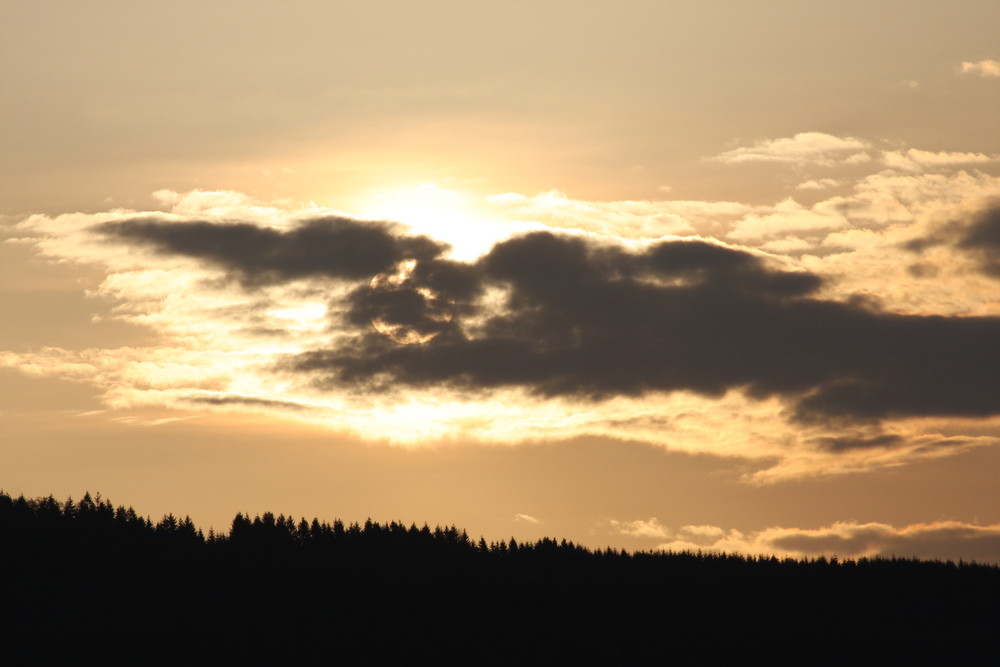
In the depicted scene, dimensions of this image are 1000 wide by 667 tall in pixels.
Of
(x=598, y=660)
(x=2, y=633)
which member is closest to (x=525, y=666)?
(x=598, y=660)

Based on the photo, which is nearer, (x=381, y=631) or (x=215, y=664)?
(x=215, y=664)

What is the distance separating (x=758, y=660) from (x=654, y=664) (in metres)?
16.0

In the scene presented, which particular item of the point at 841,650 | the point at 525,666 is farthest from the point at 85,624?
the point at 841,650

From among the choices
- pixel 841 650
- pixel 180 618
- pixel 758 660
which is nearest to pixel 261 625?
pixel 180 618

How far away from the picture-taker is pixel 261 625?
632 feet

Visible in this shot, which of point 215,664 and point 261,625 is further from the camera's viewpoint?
point 261,625

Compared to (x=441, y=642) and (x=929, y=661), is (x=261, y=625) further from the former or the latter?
(x=929, y=661)

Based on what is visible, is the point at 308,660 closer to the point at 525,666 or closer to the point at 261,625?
the point at 261,625

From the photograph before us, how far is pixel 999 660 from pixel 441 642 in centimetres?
8283

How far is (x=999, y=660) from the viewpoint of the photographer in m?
189

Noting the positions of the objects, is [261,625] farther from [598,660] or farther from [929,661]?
[929,661]

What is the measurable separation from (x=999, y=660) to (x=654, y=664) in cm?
5116

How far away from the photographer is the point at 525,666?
607ft

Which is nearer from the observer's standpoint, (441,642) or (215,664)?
(215,664)
